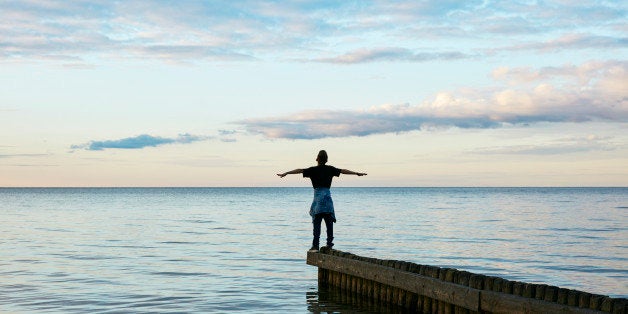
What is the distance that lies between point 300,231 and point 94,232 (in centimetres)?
1211

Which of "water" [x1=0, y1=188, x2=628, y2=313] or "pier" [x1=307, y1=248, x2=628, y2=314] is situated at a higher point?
"pier" [x1=307, y1=248, x2=628, y2=314]

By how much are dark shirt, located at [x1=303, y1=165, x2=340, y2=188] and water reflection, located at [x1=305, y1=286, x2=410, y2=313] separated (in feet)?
8.88

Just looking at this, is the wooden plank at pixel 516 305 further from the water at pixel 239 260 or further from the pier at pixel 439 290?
the water at pixel 239 260

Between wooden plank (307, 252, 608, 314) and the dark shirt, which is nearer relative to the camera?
wooden plank (307, 252, 608, 314)

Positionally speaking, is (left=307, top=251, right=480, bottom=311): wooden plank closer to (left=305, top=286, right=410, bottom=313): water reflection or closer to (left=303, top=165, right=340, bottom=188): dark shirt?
(left=305, top=286, right=410, bottom=313): water reflection

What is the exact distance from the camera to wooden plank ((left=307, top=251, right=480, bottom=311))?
1341 centimetres

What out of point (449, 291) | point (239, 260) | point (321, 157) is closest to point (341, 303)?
point (321, 157)

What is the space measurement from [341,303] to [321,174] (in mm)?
3040

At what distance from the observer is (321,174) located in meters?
18.0

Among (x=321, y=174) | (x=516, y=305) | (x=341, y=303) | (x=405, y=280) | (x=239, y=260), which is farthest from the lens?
(x=239, y=260)

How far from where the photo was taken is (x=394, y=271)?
1600 centimetres

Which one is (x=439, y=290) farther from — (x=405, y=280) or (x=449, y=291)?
(x=405, y=280)

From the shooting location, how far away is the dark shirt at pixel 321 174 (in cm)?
1798

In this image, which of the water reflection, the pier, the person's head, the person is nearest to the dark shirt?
the person
